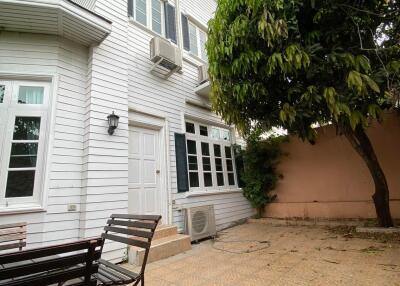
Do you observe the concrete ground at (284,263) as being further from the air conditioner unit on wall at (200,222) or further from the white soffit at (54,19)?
the white soffit at (54,19)

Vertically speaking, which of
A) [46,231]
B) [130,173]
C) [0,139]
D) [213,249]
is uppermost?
[0,139]

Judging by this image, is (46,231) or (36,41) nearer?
(46,231)

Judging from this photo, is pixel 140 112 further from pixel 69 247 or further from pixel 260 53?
pixel 69 247

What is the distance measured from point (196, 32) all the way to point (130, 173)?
15.4 feet

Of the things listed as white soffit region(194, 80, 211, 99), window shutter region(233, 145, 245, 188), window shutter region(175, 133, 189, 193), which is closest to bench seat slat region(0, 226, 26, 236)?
window shutter region(175, 133, 189, 193)

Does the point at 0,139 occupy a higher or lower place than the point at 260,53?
lower

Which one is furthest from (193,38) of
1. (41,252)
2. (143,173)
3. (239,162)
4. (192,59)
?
(41,252)

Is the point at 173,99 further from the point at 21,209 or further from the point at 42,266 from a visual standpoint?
the point at 42,266

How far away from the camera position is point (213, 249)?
4.44m

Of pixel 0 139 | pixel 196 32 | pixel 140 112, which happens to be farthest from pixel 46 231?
pixel 196 32

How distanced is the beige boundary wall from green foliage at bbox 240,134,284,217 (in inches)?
8.9

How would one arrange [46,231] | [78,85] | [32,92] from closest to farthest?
1. [46,231]
2. [32,92]
3. [78,85]

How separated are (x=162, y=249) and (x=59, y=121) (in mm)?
2510

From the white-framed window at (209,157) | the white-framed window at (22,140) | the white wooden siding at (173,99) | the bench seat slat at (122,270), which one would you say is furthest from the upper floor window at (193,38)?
the bench seat slat at (122,270)
